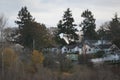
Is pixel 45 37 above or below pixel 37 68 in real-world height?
above

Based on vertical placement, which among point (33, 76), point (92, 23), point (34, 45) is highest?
point (92, 23)

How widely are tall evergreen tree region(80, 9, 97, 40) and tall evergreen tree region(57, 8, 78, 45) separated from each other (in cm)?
268

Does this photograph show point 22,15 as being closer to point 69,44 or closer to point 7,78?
point 69,44

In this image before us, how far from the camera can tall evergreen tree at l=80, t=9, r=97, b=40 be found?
68.2 m

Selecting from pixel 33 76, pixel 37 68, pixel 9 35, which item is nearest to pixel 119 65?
pixel 37 68

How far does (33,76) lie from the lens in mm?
34781

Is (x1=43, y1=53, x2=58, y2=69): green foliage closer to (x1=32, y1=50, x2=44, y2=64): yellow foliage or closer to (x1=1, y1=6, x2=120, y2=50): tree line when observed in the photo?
(x1=32, y1=50, x2=44, y2=64): yellow foliage

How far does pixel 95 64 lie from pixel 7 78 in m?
17.0

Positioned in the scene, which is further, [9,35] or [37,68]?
[9,35]

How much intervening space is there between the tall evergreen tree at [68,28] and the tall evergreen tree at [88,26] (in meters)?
2.68

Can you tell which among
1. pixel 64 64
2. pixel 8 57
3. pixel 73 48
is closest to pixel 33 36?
pixel 73 48

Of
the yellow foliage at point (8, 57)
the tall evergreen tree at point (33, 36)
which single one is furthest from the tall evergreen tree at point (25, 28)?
the yellow foliage at point (8, 57)

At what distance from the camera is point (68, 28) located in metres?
66.9

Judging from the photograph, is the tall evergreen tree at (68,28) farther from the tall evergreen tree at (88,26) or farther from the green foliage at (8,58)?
the green foliage at (8,58)
